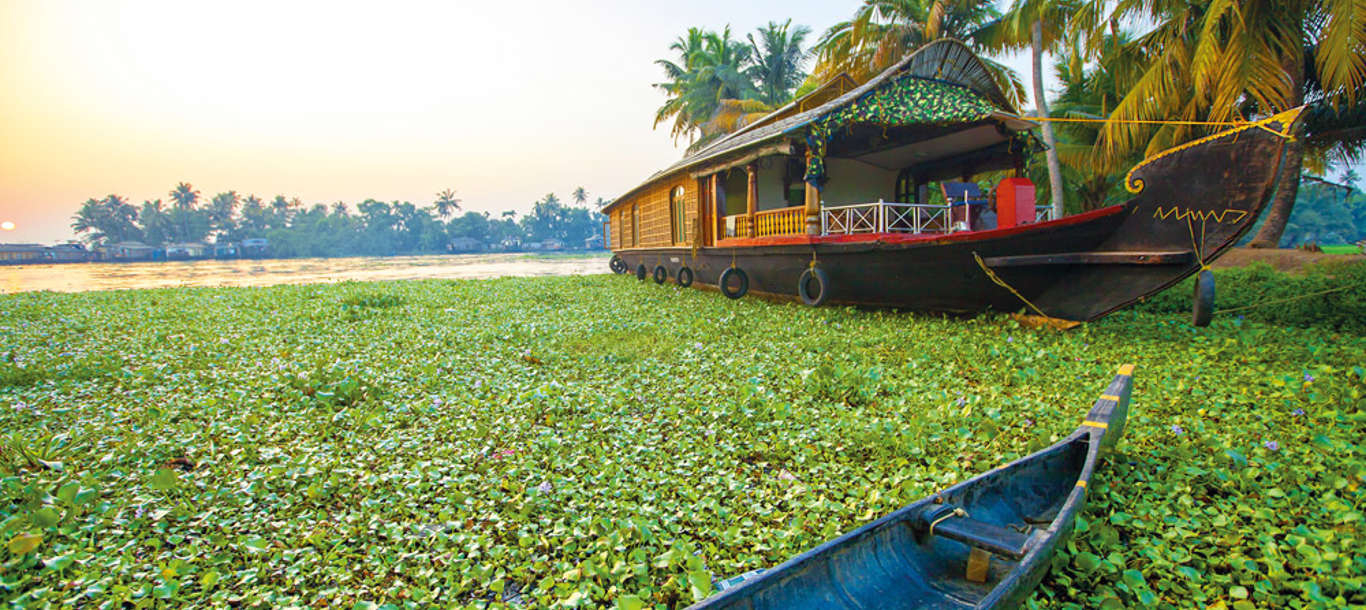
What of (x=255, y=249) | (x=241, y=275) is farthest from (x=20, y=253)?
(x=241, y=275)

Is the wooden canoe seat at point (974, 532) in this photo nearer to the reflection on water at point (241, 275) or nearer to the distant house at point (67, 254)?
the reflection on water at point (241, 275)

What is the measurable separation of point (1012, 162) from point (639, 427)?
970 centimetres

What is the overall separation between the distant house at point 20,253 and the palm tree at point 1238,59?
3427 inches

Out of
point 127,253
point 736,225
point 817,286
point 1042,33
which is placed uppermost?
point 1042,33

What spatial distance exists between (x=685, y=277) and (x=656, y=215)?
256 cm

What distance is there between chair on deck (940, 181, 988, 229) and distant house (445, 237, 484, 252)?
85673 millimetres

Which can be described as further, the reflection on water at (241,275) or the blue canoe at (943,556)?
the reflection on water at (241,275)

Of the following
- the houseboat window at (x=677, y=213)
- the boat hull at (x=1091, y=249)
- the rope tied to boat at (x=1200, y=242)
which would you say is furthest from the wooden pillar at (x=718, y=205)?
the rope tied to boat at (x=1200, y=242)

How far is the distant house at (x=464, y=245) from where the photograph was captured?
86188 mm

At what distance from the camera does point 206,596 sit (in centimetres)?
219

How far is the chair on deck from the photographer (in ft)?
28.9

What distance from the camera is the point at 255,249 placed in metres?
74.0

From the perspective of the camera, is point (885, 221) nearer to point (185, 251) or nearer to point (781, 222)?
point (781, 222)

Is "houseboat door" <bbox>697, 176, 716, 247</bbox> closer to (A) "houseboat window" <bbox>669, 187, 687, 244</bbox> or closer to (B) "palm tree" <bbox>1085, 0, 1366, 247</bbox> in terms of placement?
(A) "houseboat window" <bbox>669, 187, 687, 244</bbox>
